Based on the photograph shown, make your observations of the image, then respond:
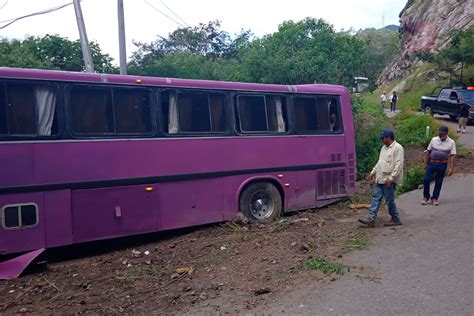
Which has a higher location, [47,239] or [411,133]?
[411,133]

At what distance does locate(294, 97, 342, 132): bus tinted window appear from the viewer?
1002 centimetres

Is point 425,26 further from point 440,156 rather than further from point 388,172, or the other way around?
point 388,172

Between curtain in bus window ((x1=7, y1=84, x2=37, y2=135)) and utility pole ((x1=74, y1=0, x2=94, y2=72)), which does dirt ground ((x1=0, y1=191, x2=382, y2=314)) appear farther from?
utility pole ((x1=74, y1=0, x2=94, y2=72))

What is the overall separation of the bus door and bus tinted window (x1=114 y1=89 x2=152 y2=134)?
0.94 meters

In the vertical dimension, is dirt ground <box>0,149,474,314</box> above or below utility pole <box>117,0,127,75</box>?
below

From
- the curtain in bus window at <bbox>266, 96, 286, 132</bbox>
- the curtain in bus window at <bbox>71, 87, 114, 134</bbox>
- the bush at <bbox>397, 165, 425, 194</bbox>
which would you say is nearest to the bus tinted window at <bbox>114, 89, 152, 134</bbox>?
the curtain in bus window at <bbox>71, 87, 114, 134</bbox>

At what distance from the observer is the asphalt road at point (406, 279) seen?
A: 4898 mm

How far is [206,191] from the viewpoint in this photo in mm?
8648

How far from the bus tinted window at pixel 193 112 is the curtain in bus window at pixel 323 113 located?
8.09 feet

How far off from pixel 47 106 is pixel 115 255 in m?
2.45

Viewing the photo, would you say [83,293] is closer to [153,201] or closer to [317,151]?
[153,201]

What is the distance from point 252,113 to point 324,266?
3.94 meters

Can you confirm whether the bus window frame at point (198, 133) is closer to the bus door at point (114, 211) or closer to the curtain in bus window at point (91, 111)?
the curtain in bus window at point (91, 111)

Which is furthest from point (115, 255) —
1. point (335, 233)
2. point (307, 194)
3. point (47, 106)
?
point (307, 194)
